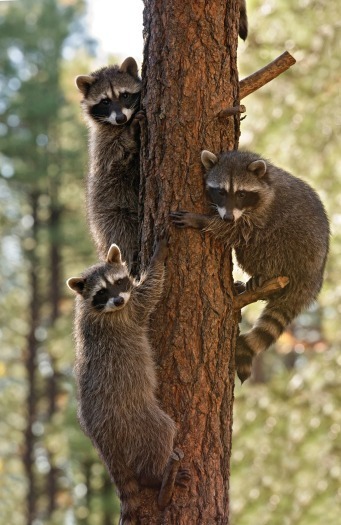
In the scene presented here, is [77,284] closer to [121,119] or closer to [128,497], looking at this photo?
[121,119]

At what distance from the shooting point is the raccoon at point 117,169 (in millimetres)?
4656

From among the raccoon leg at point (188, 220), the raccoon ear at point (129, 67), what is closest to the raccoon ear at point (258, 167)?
the raccoon leg at point (188, 220)

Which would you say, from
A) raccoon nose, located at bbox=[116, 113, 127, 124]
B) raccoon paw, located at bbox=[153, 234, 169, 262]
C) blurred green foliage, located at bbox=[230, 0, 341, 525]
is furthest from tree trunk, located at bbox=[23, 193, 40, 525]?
raccoon paw, located at bbox=[153, 234, 169, 262]

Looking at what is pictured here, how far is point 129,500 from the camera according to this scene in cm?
350

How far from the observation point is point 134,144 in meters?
4.63

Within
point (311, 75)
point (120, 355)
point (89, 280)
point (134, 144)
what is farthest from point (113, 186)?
point (311, 75)

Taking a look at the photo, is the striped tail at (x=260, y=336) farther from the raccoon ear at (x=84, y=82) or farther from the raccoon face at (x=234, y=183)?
the raccoon ear at (x=84, y=82)

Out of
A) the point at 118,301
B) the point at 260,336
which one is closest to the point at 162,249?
the point at 118,301

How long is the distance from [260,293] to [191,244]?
0.45 meters

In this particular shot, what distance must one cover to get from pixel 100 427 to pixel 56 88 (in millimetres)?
13037

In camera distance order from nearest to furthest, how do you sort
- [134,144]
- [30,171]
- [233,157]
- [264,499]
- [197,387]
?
1. [197,387]
2. [233,157]
3. [134,144]
4. [264,499]
5. [30,171]

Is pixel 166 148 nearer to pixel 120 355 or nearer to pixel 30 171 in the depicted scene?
pixel 120 355

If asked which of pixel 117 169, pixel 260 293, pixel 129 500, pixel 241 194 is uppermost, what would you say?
Result: pixel 117 169

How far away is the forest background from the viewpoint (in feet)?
26.8
